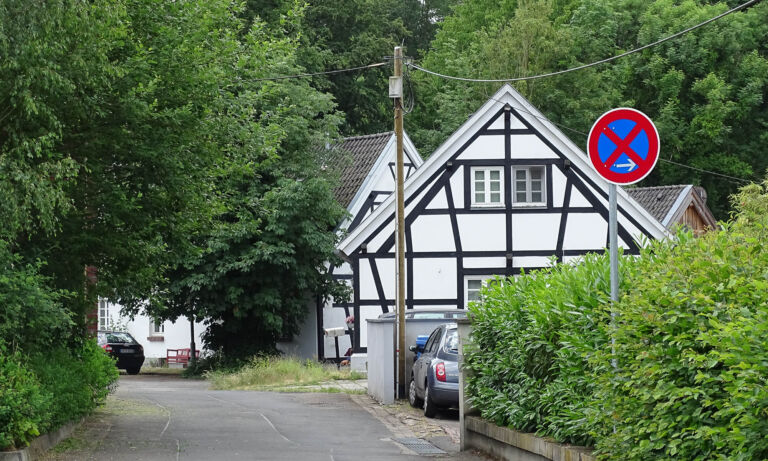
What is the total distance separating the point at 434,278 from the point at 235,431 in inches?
669

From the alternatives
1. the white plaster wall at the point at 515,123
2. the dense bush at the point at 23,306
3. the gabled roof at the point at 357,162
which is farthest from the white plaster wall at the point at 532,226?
the dense bush at the point at 23,306

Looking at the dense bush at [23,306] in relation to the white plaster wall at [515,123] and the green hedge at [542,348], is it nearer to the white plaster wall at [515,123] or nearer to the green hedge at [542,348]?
the green hedge at [542,348]

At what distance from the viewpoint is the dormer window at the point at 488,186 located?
3306cm

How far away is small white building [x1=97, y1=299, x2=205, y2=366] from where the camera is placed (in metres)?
44.8

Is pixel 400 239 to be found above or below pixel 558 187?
below

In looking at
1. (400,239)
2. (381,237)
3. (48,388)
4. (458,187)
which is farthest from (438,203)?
(48,388)

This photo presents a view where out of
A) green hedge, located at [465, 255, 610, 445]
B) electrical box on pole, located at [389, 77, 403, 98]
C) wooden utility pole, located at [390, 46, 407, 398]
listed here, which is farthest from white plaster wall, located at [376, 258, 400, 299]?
green hedge, located at [465, 255, 610, 445]

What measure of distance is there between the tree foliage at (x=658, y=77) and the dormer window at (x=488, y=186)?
14.4 m

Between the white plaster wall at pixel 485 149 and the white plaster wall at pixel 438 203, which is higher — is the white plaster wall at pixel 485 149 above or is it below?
above

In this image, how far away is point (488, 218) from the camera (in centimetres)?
3322

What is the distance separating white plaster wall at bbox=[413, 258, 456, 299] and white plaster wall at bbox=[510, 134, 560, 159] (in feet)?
12.0

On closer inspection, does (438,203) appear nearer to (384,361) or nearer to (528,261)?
(528,261)

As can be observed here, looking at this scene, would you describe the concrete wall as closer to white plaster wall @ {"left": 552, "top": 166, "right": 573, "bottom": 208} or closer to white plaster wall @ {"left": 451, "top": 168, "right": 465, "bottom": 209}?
white plaster wall @ {"left": 451, "top": 168, "right": 465, "bottom": 209}

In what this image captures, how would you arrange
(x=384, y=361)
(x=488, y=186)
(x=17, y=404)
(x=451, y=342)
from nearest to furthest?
(x=17, y=404) → (x=451, y=342) → (x=384, y=361) → (x=488, y=186)
